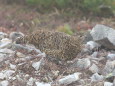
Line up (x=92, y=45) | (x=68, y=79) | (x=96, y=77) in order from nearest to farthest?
(x=68, y=79) < (x=96, y=77) < (x=92, y=45)

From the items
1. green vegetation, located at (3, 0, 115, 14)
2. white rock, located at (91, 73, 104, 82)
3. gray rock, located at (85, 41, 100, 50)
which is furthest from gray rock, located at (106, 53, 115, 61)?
green vegetation, located at (3, 0, 115, 14)

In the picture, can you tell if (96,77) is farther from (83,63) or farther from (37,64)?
(37,64)

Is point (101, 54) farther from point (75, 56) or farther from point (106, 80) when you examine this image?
point (106, 80)

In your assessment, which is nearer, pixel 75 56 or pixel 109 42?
pixel 75 56


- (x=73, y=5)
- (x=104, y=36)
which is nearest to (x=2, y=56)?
(x=104, y=36)

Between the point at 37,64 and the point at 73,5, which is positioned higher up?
the point at 37,64

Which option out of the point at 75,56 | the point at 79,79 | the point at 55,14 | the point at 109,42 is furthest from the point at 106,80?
the point at 55,14

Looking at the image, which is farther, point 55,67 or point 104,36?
point 104,36

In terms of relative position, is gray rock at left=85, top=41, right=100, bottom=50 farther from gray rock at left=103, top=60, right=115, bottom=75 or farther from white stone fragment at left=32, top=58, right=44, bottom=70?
white stone fragment at left=32, top=58, right=44, bottom=70
